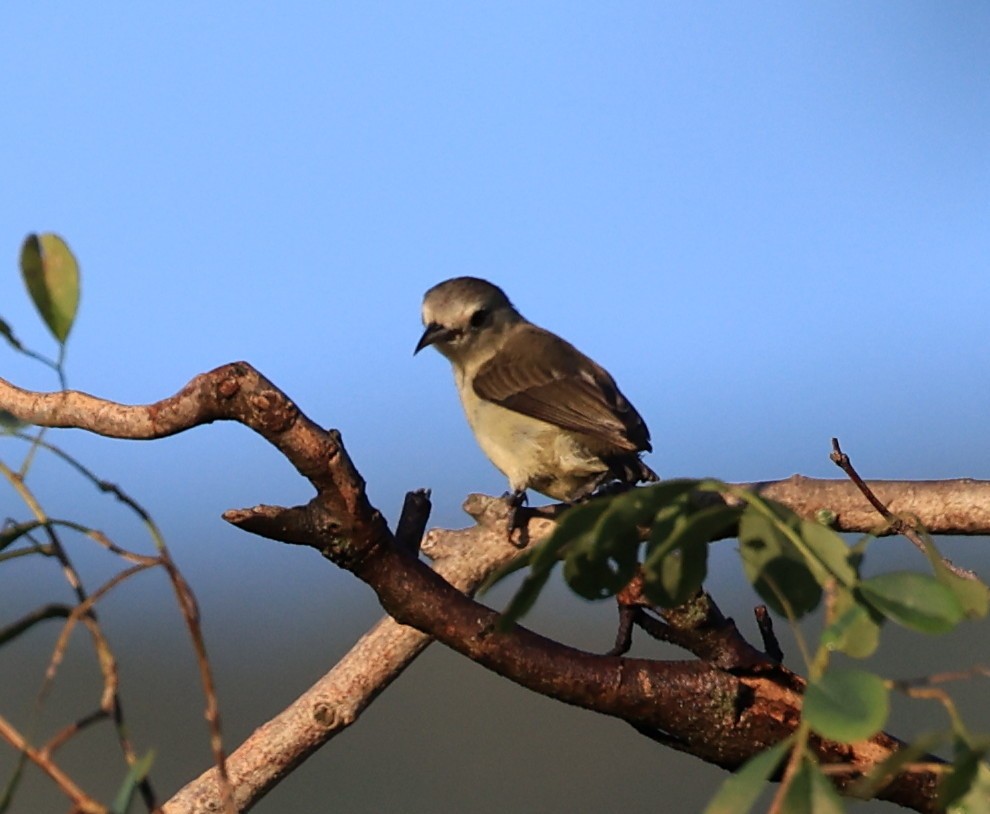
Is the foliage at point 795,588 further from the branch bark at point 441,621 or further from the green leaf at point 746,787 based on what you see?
the branch bark at point 441,621

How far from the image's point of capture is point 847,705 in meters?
0.99

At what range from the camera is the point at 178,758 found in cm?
799

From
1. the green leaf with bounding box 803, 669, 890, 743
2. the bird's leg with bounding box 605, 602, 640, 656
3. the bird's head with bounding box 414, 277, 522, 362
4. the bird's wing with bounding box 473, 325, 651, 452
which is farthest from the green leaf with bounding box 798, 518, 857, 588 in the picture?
the bird's head with bounding box 414, 277, 522, 362

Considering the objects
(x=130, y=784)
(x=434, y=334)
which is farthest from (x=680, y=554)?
(x=434, y=334)

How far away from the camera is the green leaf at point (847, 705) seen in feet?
3.16

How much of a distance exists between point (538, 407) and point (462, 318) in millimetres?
1070

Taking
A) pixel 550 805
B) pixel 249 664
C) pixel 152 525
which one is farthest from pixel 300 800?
pixel 152 525

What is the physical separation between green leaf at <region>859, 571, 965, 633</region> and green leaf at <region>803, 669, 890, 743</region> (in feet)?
0.33

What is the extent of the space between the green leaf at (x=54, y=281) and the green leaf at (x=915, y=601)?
0.76 m

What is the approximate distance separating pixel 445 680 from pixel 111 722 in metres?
9.39

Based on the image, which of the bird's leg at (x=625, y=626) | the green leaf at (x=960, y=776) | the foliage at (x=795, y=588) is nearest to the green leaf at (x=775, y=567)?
the foliage at (x=795, y=588)

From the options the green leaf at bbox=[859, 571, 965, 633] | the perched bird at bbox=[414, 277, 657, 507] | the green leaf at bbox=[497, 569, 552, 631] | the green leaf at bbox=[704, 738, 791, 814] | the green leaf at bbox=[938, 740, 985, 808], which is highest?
the perched bird at bbox=[414, 277, 657, 507]

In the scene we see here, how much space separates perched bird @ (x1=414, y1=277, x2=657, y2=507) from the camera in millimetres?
5086

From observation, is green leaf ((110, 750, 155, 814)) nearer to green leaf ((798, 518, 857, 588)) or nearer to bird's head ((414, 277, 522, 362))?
green leaf ((798, 518, 857, 588))
